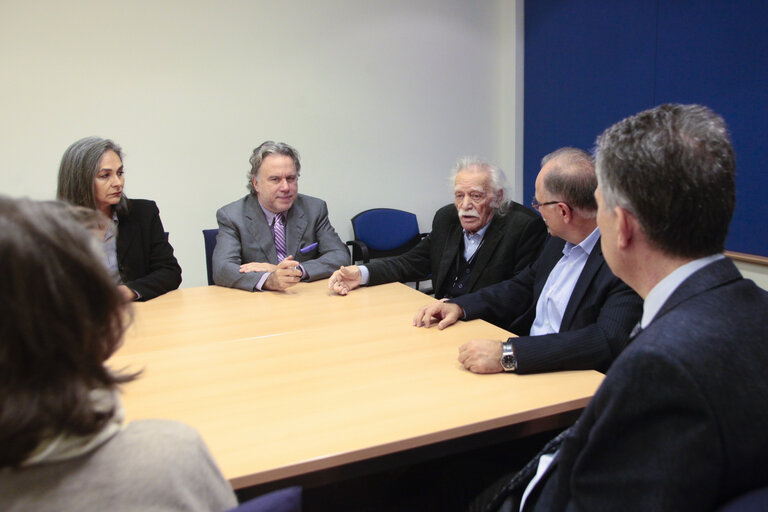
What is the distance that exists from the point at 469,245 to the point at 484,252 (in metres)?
0.16

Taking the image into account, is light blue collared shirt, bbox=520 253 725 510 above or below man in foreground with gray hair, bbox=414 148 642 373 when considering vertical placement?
above

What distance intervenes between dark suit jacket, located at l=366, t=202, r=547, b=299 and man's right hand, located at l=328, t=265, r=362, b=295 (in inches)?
3.7

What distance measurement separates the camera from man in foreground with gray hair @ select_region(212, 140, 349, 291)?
2.95m

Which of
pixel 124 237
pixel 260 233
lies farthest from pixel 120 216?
pixel 260 233

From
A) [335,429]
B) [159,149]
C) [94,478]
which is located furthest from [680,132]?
[159,149]

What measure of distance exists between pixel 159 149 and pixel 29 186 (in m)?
0.87

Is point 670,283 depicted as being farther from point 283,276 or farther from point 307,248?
point 307,248

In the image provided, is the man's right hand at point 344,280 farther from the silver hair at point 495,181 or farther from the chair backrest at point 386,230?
the chair backrest at point 386,230

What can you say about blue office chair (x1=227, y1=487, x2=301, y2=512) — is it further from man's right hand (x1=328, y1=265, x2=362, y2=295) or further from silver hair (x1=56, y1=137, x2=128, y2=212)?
silver hair (x1=56, y1=137, x2=128, y2=212)

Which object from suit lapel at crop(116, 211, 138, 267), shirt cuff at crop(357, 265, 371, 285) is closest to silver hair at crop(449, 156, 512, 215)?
shirt cuff at crop(357, 265, 371, 285)

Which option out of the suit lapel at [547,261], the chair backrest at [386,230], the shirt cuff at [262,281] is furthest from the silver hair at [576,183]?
the chair backrest at [386,230]

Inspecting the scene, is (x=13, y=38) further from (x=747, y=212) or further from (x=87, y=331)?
(x=747, y=212)

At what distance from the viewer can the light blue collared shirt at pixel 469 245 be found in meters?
2.69

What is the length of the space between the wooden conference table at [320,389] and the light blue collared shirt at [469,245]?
1.45ft
